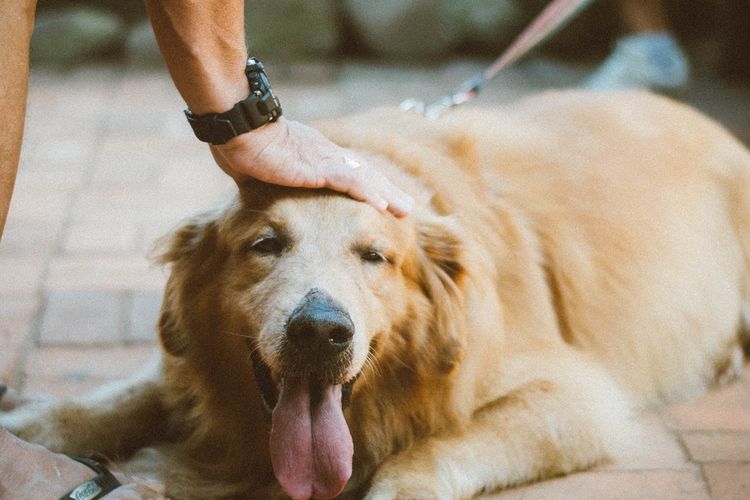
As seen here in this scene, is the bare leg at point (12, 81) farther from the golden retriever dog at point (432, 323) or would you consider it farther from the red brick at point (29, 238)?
the red brick at point (29, 238)

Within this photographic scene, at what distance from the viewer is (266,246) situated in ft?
8.30

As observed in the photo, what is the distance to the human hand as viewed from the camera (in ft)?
8.05

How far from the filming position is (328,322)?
2.26 metres

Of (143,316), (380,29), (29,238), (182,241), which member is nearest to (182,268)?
(182,241)

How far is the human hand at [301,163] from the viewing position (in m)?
2.45

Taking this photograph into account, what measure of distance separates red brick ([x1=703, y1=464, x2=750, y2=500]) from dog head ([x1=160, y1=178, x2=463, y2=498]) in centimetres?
76

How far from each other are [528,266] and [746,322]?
3.54ft

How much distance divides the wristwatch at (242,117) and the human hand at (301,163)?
21 mm

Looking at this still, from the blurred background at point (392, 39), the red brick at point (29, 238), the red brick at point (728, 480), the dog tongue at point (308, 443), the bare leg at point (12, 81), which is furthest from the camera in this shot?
the blurred background at point (392, 39)

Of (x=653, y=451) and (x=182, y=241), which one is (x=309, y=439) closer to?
(x=182, y=241)

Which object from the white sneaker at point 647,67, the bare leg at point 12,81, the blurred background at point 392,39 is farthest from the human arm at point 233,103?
the blurred background at point 392,39

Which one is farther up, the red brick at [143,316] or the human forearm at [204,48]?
the human forearm at [204,48]

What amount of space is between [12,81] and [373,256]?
935mm

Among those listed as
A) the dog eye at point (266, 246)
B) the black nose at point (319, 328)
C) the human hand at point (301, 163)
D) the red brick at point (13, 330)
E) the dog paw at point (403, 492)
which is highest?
the human hand at point (301, 163)
